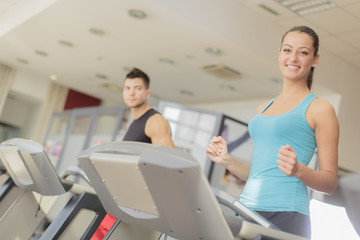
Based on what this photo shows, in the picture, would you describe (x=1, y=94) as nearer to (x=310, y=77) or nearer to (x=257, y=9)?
(x=257, y=9)

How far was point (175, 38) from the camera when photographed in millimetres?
5875

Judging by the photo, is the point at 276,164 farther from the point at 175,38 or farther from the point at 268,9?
the point at 175,38

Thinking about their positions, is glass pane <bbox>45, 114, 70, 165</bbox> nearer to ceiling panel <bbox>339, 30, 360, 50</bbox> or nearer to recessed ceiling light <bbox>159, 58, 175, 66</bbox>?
recessed ceiling light <bbox>159, 58, 175, 66</bbox>

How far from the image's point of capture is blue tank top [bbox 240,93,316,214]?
117 cm

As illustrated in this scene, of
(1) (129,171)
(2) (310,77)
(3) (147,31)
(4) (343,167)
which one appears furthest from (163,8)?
(1) (129,171)

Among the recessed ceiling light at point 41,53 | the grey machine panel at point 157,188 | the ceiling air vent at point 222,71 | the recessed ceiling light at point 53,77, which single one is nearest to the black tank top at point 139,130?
the grey machine panel at point 157,188

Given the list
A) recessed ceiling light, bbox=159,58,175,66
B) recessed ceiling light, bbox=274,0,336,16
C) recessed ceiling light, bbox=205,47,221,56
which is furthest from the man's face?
recessed ceiling light, bbox=159,58,175,66

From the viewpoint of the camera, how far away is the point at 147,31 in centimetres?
588

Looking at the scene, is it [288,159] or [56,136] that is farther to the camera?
[56,136]

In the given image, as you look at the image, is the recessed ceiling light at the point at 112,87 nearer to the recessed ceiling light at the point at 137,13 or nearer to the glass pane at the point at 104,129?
the glass pane at the point at 104,129

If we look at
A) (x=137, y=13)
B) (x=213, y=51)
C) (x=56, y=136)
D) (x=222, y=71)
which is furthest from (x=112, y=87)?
(x=137, y=13)

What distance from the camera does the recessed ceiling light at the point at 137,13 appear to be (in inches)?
207

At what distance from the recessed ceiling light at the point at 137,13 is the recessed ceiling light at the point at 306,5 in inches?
61.3

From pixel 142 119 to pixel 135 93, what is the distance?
10.9 inches
